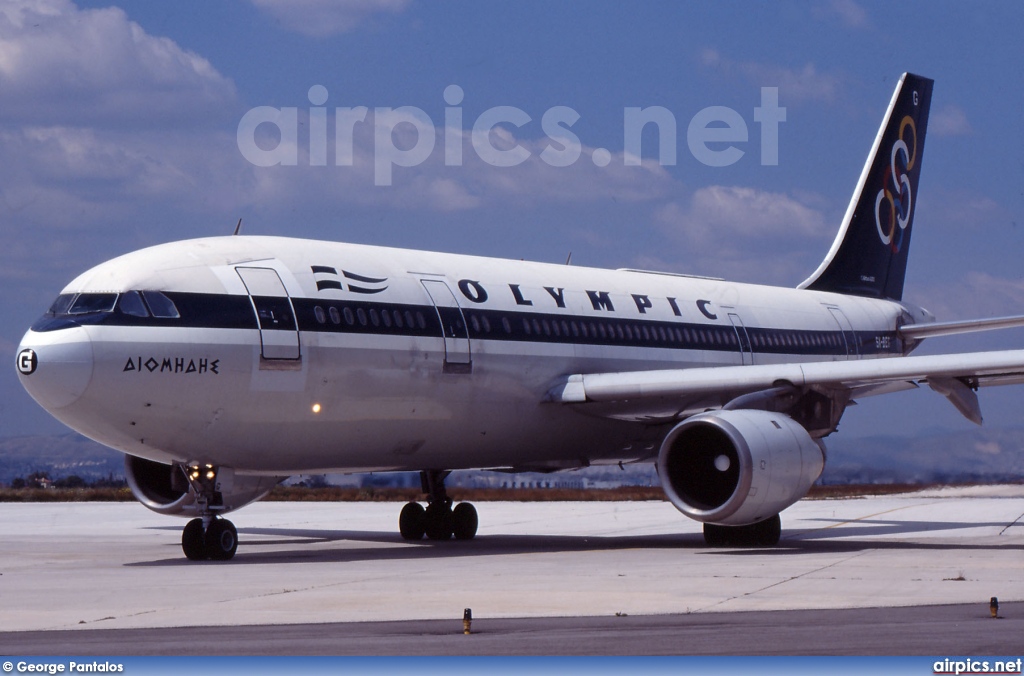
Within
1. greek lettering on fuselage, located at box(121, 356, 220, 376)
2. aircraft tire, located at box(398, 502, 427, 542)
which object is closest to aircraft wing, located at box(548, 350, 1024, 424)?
aircraft tire, located at box(398, 502, 427, 542)

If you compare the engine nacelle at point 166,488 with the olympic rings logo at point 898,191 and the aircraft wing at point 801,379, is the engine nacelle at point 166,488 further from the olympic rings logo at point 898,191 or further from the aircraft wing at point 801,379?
the olympic rings logo at point 898,191

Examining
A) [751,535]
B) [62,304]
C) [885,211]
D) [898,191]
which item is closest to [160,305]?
[62,304]

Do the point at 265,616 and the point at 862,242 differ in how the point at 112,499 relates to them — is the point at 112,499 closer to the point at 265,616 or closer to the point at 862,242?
the point at 862,242

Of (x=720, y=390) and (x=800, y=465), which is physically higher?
(x=720, y=390)

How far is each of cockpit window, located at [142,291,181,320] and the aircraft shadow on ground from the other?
2.82 meters

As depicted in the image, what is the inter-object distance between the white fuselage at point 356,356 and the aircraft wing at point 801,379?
36 centimetres

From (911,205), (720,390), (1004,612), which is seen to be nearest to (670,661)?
(1004,612)

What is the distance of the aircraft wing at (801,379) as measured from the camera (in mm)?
17344

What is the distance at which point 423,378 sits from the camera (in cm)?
1705

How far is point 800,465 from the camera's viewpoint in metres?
17.1

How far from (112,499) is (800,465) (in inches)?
1066

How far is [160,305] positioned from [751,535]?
819 cm

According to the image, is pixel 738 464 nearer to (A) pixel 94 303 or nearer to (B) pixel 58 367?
(A) pixel 94 303

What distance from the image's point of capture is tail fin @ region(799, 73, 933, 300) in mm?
27969
